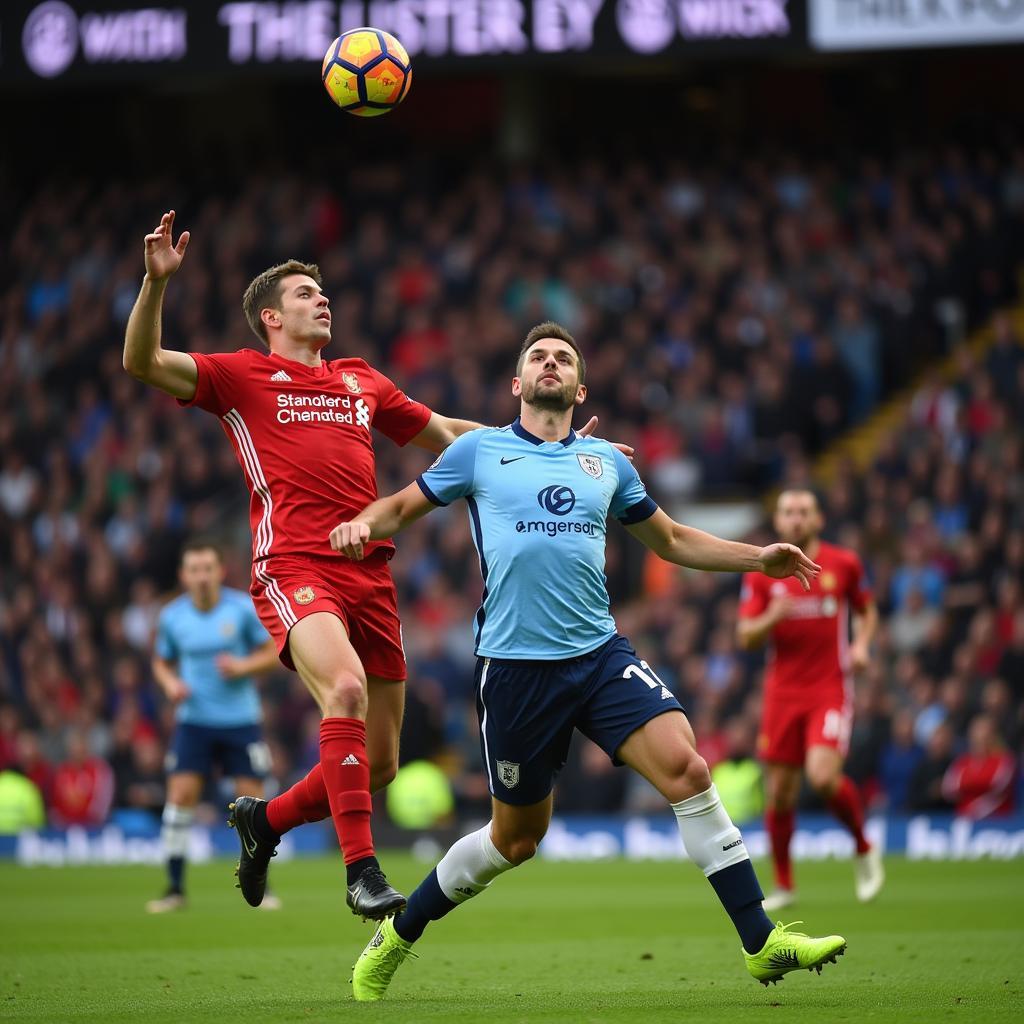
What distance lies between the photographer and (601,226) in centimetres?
2575

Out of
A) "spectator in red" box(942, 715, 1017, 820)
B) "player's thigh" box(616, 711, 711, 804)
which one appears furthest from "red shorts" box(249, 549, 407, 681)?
"spectator in red" box(942, 715, 1017, 820)

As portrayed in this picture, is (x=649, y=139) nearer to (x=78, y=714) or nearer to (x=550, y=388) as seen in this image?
(x=78, y=714)

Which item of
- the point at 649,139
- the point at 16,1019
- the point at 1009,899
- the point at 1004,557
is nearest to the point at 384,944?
the point at 16,1019

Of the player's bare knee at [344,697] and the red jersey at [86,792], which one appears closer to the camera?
the player's bare knee at [344,697]

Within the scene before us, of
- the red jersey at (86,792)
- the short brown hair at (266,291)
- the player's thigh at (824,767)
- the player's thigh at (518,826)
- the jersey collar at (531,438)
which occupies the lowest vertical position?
the red jersey at (86,792)

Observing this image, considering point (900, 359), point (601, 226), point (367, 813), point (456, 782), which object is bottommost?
point (456, 782)

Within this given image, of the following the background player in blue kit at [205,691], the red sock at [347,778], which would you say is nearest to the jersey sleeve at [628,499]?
the red sock at [347,778]

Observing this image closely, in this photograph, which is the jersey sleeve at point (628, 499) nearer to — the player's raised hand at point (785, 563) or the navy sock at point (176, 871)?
the player's raised hand at point (785, 563)

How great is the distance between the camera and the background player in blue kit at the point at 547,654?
7184 mm

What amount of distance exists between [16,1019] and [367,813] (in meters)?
1.56

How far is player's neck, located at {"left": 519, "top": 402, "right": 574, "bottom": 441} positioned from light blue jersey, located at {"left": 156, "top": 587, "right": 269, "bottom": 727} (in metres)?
6.03

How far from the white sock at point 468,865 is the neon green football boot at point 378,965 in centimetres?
28

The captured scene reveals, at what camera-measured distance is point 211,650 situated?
13.3m

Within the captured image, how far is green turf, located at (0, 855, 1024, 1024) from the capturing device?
7.05m
